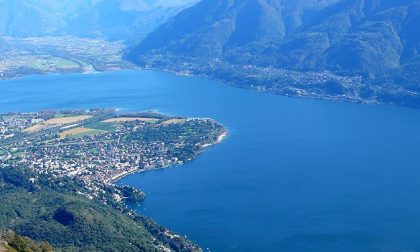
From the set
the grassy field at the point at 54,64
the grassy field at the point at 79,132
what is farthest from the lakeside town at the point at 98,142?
the grassy field at the point at 54,64

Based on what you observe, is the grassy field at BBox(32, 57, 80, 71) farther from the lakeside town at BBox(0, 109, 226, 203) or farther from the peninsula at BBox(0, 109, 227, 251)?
the peninsula at BBox(0, 109, 227, 251)

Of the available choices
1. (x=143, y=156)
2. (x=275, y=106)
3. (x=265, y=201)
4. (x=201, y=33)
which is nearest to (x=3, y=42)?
(x=201, y=33)

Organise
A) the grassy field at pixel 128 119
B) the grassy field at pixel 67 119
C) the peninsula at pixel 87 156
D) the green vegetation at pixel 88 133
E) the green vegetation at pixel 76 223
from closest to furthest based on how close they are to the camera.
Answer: the green vegetation at pixel 76 223
the peninsula at pixel 87 156
the green vegetation at pixel 88 133
the grassy field at pixel 128 119
the grassy field at pixel 67 119

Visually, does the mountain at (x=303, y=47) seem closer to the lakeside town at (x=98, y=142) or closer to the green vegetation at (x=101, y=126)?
the lakeside town at (x=98, y=142)

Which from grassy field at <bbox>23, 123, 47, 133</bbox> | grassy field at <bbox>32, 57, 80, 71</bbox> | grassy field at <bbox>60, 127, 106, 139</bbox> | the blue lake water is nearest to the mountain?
the blue lake water

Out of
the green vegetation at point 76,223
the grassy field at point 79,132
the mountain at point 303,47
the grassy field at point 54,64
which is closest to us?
the green vegetation at point 76,223

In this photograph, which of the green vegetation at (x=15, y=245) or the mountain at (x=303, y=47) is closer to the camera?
the green vegetation at (x=15, y=245)

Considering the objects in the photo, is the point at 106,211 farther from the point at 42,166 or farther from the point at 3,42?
the point at 3,42
